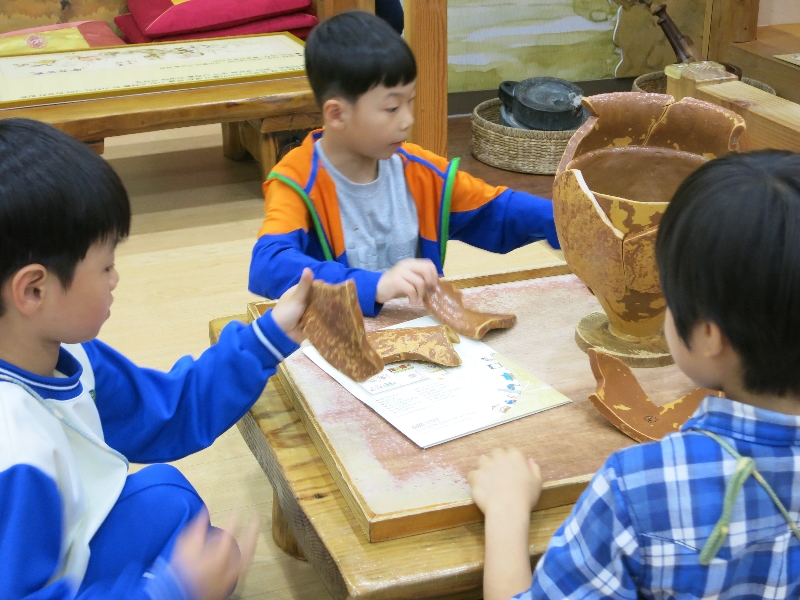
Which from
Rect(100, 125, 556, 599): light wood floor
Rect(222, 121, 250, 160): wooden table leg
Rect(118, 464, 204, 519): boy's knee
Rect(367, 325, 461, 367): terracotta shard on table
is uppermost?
Rect(367, 325, 461, 367): terracotta shard on table

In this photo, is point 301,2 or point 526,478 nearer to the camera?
point 526,478

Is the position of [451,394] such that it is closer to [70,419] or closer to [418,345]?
[418,345]

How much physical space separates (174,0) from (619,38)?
1.85 metres

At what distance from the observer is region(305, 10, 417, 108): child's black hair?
4.87ft

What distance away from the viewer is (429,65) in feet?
8.84

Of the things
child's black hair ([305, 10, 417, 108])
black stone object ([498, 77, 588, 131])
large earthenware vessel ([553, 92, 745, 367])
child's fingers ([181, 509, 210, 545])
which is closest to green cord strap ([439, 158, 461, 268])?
child's black hair ([305, 10, 417, 108])

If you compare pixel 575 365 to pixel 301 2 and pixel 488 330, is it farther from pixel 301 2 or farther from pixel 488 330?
pixel 301 2

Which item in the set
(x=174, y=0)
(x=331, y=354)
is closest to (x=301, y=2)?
(x=174, y=0)

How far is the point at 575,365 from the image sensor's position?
121 centimetres

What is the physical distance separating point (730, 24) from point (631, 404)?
3.03 m

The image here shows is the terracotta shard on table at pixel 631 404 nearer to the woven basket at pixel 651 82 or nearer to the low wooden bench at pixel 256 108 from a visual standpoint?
the low wooden bench at pixel 256 108

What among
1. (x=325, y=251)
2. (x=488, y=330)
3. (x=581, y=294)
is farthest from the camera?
(x=325, y=251)

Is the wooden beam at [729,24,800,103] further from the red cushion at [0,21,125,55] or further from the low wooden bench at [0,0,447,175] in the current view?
the red cushion at [0,21,125,55]

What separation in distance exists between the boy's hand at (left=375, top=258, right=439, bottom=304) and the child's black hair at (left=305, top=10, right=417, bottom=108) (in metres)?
0.36
